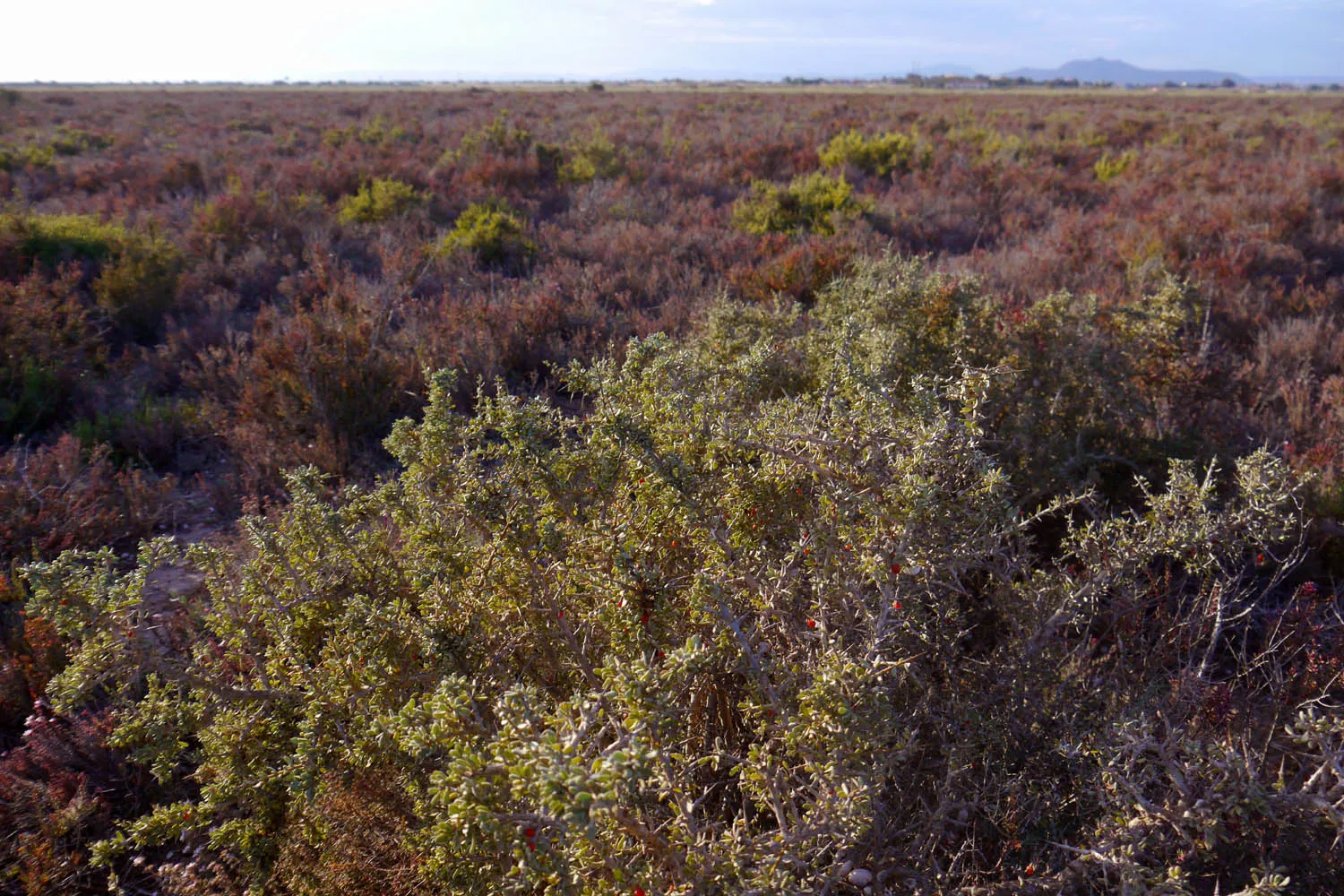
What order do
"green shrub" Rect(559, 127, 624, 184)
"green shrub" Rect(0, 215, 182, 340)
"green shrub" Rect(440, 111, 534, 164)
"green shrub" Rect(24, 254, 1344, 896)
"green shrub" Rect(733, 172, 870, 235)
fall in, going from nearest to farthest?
"green shrub" Rect(24, 254, 1344, 896) → "green shrub" Rect(0, 215, 182, 340) → "green shrub" Rect(733, 172, 870, 235) → "green shrub" Rect(559, 127, 624, 184) → "green shrub" Rect(440, 111, 534, 164)

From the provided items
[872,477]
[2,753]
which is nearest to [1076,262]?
[872,477]

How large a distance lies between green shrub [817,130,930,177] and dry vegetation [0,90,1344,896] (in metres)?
8.20

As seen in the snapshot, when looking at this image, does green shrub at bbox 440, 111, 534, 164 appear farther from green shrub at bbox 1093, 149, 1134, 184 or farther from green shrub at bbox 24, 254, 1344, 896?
green shrub at bbox 24, 254, 1344, 896

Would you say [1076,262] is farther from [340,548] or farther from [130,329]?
[130,329]

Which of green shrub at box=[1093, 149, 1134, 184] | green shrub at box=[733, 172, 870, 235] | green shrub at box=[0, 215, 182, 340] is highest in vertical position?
green shrub at box=[1093, 149, 1134, 184]

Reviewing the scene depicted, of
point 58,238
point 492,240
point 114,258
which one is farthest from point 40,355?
point 492,240

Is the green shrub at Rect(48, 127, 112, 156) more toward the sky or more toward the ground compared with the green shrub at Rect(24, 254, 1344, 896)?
more toward the sky

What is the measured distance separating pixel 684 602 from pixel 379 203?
378 inches

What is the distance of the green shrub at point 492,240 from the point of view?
8.38m

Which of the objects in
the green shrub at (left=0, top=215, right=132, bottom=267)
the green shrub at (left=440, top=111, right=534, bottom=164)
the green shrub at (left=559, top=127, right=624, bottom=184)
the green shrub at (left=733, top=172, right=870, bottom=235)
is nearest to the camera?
the green shrub at (left=0, top=215, right=132, bottom=267)

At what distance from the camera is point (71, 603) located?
212cm

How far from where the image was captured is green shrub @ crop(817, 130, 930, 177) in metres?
13.3

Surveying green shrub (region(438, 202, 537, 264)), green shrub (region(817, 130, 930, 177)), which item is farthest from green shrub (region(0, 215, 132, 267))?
green shrub (region(817, 130, 930, 177))

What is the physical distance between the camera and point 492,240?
335 inches
